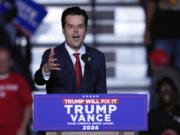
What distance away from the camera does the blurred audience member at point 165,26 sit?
7012 mm

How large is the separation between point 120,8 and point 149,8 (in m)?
1.52

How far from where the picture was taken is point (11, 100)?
5.87 m

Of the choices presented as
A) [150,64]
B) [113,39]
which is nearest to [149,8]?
[150,64]

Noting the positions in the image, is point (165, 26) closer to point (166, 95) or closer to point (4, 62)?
point (166, 95)

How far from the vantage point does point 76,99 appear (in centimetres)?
292

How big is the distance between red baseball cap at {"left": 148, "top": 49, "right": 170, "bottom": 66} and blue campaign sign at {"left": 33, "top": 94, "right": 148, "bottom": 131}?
4.08m

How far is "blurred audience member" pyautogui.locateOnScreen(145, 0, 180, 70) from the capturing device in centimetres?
701

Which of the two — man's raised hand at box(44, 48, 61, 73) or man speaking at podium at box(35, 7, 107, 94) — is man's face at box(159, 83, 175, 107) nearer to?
man speaking at podium at box(35, 7, 107, 94)

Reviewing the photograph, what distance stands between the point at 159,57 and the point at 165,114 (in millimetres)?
1428

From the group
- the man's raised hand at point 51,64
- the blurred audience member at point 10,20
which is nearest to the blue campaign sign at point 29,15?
the blurred audience member at point 10,20

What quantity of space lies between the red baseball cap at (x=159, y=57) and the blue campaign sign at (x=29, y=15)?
1959 mm

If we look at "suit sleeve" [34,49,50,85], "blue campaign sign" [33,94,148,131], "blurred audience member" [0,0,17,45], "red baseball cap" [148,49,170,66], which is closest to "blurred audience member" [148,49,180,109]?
"red baseball cap" [148,49,170,66]

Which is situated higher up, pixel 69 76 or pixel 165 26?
pixel 69 76

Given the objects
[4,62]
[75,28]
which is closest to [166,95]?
[4,62]
